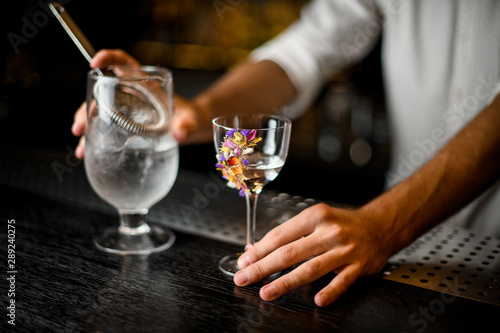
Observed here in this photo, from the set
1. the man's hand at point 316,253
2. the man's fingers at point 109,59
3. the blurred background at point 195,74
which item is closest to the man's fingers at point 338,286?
the man's hand at point 316,253

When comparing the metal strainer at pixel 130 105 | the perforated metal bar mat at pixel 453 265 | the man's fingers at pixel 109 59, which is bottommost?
the perforated metal bar mat at pixel 453 265

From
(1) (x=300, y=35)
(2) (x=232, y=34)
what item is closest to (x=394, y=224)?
(1) (x=300, y=35)

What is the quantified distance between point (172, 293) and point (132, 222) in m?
0.29

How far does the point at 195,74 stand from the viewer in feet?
10.8

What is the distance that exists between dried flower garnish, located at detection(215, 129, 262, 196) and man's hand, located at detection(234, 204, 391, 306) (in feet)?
0.42

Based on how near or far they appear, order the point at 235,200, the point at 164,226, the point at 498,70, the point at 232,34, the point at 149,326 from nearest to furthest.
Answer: the point at 149,326
the point at 164,226
the point at 235,200
the point at 498,70
the point at 232,34

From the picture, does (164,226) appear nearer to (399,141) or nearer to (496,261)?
(496,261)

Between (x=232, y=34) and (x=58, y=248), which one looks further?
(x=232, y=34)

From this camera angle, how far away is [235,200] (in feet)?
4.40

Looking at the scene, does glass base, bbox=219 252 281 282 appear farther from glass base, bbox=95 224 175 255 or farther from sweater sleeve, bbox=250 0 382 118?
sweater sleeve, bbox=250 0 382 118

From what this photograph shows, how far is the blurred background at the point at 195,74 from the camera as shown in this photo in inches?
117

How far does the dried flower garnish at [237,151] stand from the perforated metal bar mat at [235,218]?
25 cm

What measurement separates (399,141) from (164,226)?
38.0 inches

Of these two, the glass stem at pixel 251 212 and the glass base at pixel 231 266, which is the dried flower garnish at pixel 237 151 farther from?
the glass base at pixel 231 266
